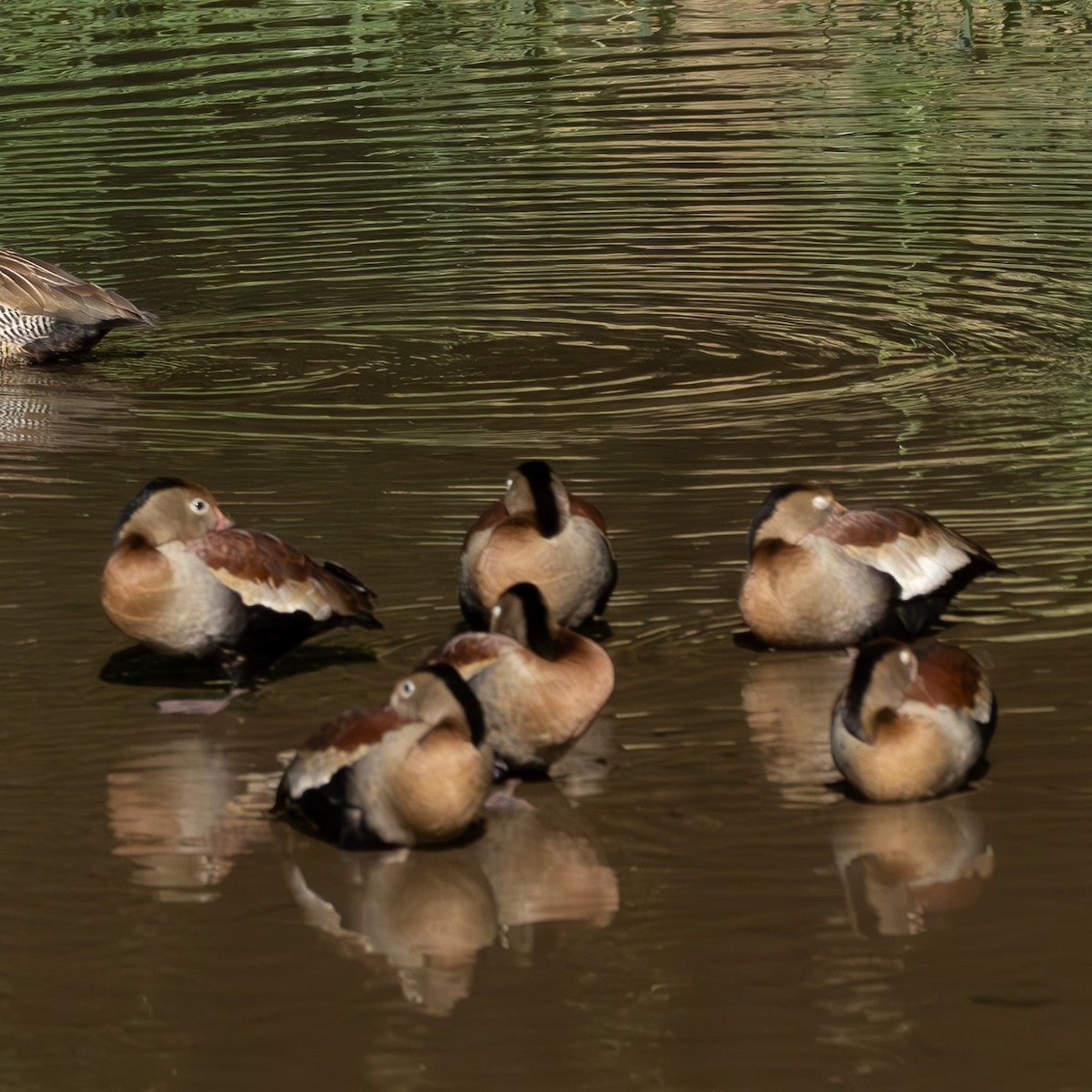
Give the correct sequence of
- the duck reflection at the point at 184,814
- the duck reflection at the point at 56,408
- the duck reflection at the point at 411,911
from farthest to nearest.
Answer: the duck reflection at the point at 56,408
the duck reflection at the point at 184,814
the duck reflection at the point at 411,911

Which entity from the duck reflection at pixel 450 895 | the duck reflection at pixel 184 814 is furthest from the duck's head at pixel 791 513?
the duck reflection at pixel 184 814

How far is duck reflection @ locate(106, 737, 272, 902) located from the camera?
605 cm

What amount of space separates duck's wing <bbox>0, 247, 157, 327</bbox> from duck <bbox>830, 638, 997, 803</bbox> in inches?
287

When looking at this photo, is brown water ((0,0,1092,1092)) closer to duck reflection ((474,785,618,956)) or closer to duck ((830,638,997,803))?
duck reflection ((474,785,618,956))

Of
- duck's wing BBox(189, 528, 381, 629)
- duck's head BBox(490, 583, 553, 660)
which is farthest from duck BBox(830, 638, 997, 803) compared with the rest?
duck's wing BBox(189, 528, 381, 629)

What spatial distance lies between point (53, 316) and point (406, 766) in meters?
7.33

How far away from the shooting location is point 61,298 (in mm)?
12578

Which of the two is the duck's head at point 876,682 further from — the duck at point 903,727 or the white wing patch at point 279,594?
the white wing patch at point 279,594

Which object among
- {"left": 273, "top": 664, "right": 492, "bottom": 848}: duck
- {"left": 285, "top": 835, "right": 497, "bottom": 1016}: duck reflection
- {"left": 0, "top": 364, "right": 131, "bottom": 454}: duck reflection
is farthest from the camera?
{"left": 0, "top": 364, "right": 131, "bottom": 454}: duck reflection

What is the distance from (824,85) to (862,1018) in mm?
15591

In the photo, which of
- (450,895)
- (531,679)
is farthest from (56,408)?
(450,895)

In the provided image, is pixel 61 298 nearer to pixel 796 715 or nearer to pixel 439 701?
pixel 796 715

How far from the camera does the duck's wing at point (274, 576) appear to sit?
721 centimetres

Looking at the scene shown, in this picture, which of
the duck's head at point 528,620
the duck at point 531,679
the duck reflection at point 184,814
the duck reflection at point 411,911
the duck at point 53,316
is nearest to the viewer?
the duck reflection at point 411,911
